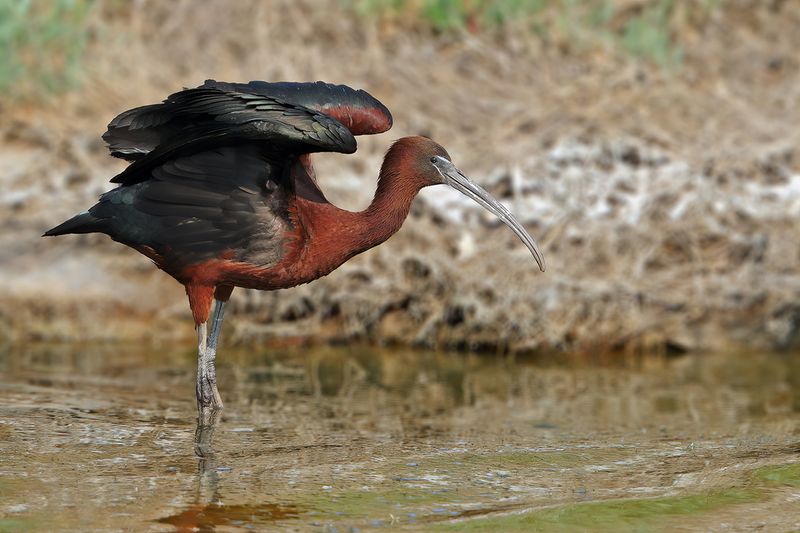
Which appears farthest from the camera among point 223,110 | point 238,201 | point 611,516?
point 238,201

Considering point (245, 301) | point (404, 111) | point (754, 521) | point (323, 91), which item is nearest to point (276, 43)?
point (404, 111)

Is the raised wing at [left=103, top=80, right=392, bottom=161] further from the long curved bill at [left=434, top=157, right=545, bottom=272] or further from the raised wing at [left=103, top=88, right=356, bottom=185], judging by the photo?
the long curved bill at [left=434, top=157, right=545, bottom=272]

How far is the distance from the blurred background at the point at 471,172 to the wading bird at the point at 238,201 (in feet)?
8.67

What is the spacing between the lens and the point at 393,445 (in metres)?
5.84

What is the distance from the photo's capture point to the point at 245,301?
29.9ft

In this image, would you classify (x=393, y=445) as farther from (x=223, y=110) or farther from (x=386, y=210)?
(x=223, y=110)

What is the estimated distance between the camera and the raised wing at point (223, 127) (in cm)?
550

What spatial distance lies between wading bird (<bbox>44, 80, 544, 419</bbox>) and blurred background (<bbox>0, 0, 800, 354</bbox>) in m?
2.64

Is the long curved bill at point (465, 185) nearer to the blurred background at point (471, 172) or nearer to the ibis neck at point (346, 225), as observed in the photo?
the ibis neck at point (346, 225)

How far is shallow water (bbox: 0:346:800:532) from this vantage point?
15.3 ft

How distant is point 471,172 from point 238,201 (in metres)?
4.08

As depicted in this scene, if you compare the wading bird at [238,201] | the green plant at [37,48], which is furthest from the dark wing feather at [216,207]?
the green plant at [37,48]

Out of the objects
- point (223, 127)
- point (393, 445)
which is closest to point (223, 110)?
point (223, 127)

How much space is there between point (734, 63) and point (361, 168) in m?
4.33
